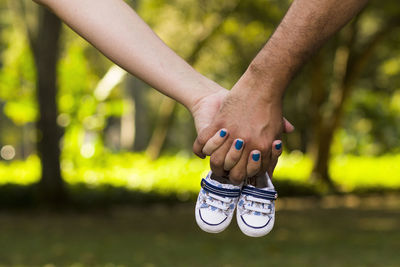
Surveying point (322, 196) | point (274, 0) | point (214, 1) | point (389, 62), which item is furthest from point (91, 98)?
point (389, 62)

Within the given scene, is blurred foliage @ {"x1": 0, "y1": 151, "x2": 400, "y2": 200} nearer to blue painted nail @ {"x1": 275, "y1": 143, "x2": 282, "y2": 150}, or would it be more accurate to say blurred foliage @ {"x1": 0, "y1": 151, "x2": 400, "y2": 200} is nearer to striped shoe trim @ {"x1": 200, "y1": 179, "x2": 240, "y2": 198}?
striped shoe trim @ {"x1": 200, "y1": 179, "x2": 240, "y2": 198}

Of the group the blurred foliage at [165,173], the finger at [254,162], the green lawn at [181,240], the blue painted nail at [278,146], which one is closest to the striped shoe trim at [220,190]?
the finger at [254,162]

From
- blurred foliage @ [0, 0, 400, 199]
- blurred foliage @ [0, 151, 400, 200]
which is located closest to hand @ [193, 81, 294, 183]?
blurred foliage @ [0, 0, 400, 199]

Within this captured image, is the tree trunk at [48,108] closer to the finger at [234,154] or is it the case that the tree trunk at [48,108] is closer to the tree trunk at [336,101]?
the tree trunk at [336,101]

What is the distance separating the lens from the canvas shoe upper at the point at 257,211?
83.0 inches

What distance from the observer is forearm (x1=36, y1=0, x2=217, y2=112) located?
6.82 feet

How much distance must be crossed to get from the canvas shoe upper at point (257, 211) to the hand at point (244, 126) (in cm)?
7

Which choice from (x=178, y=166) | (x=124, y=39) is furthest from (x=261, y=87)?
(x=178, y=166)

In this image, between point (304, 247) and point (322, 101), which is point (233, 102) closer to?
point (304, 247)

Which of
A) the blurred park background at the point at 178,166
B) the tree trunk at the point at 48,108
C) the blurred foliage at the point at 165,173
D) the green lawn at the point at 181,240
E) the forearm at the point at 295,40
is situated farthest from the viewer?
the blurred foliage at the point at 165,173

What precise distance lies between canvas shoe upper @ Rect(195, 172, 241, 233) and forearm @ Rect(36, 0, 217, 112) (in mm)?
349

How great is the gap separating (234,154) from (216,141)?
0.07 m

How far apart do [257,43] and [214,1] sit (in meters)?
1.78

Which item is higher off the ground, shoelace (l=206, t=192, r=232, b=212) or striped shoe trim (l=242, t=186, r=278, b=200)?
striped shoe trim (l=242, t=186, r=278, b=200)
